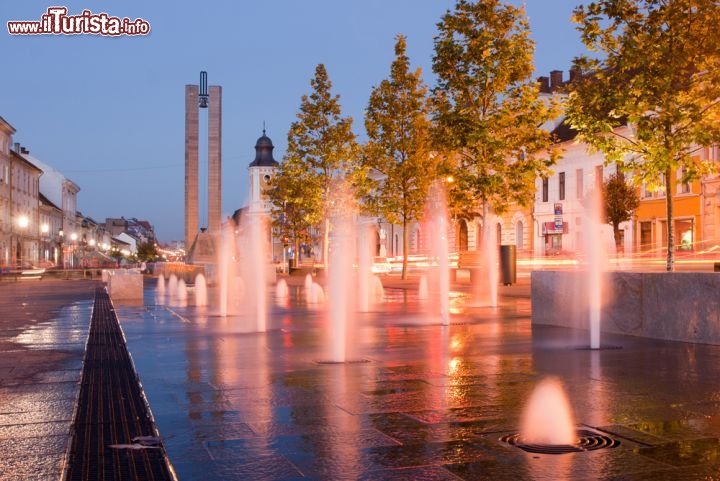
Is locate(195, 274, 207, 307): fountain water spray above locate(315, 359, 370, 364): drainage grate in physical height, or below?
above

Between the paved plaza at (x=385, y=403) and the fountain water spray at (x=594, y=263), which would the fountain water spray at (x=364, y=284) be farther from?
the fountain water spray at (x=594, y=263)

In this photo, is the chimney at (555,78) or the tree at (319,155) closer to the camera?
the tree at (319,155)

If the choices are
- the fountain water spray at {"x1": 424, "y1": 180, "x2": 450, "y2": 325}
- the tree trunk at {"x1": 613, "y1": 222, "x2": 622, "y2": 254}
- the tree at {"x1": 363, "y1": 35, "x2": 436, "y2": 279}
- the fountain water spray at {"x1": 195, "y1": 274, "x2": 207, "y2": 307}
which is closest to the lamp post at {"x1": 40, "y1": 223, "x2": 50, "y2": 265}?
the fountain water spray at {"x1": 424, "y1": 180, "x2": 450, "y2": 325}

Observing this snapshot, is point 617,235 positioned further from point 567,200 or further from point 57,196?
point 57,196

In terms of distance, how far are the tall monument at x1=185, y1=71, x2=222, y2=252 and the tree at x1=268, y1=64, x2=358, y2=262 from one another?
47.0 feet

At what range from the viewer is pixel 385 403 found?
22.7ft

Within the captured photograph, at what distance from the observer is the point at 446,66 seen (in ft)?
81.6

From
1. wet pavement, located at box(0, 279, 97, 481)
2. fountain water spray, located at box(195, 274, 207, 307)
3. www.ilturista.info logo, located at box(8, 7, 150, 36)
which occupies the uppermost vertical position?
www.ilturista.info logo, located at box(8, 7, 150, 36)

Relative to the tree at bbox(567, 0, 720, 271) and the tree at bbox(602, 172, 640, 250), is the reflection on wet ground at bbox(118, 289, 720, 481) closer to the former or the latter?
the tree at bbox(567, 0, 720, 271)

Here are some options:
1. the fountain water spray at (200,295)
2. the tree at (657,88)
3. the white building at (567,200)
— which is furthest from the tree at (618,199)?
the tree at (657,88)

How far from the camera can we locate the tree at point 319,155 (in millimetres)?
45094

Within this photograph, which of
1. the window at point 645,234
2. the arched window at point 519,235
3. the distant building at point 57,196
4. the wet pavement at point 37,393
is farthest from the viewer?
the distant building at point 57,196

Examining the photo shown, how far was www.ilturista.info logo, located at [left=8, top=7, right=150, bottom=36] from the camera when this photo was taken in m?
37.9

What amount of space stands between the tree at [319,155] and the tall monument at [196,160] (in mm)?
14317
